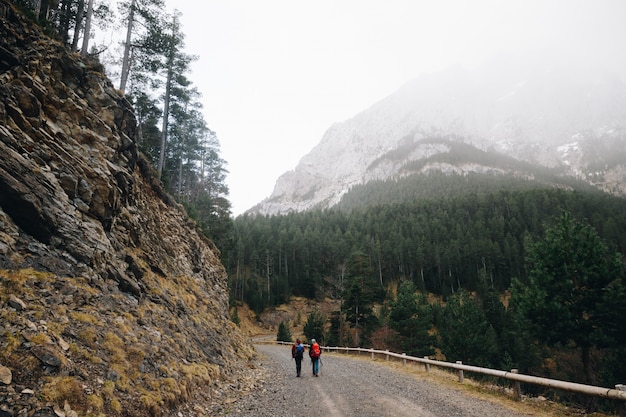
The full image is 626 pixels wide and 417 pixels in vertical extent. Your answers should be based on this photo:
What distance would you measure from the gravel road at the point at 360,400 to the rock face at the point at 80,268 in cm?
165

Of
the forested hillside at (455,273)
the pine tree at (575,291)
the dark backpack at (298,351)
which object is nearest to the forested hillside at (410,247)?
the forested hillside at (455,273)

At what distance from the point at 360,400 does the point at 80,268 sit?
9.61m

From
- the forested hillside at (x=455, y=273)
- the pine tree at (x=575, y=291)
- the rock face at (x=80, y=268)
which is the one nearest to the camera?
the rock face at (x=80, y=268)

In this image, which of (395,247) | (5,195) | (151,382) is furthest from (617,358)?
(395,247)

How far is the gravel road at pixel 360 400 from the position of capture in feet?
27.8

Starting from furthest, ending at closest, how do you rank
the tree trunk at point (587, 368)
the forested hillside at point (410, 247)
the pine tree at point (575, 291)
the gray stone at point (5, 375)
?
1. the forested hillside at point (410, 247)
2. the pine tree at point (575, 291)
3. the tree trunk at point (587, 368)
4. the gray stone at point (5, 375)

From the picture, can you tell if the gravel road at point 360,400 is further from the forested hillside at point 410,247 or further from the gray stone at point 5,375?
the forested hillside at point 410,247

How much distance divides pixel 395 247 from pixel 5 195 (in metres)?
83.4

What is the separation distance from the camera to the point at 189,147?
4031 centimetres

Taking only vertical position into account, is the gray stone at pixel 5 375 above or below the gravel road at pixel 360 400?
above

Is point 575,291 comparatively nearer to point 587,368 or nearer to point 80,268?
point 587,368

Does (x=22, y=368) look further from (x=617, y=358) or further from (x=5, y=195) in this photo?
(x=617, y=358)

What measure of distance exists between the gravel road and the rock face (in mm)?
1647

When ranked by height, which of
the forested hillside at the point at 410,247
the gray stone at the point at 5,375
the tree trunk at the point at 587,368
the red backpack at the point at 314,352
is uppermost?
the forested hillside at the point at 410,247
